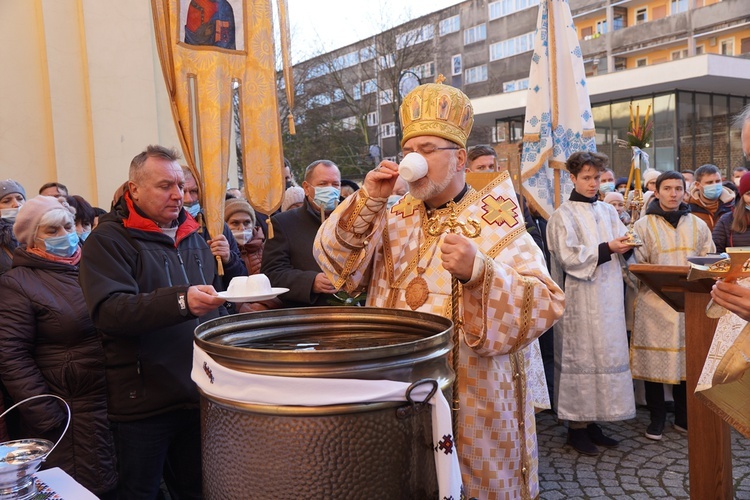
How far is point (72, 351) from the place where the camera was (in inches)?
124

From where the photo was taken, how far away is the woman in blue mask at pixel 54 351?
303 cm

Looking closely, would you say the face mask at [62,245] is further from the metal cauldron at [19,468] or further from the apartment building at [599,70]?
the apartment building at [599,70]

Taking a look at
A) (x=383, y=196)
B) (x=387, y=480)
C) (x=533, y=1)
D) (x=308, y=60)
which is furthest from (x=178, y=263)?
(x=533, y=1)

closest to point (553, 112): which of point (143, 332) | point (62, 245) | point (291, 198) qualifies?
point (291, 198)

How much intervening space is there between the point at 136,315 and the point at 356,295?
35.7 inches

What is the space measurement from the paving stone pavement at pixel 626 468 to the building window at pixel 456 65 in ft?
121

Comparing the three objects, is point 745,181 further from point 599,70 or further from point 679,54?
point 599,70

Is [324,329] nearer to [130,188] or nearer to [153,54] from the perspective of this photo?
[130,188]

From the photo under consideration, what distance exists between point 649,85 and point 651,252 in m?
17.4

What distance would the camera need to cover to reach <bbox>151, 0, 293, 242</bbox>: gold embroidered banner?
11.4ft

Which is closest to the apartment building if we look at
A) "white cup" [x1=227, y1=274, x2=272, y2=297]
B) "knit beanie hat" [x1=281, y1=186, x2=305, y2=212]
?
"knit beanie hat" [x1=281, y1=186, x2=305, y2=212]

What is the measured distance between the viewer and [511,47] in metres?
37.1

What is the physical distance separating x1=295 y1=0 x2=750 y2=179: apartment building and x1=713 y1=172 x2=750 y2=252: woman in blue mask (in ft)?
32.1

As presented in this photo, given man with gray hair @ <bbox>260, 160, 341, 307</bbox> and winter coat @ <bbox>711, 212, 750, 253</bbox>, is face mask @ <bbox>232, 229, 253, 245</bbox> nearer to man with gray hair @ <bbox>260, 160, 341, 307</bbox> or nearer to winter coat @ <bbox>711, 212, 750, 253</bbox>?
man with gray hair @ <bbox>260, 160, 341, 307</bbox>
